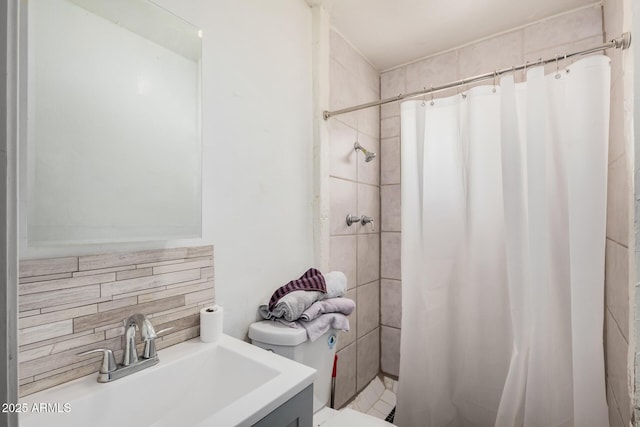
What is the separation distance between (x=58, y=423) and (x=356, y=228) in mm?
1479

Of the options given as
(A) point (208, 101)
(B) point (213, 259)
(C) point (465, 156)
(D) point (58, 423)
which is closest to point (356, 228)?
(C) point (465, 156)

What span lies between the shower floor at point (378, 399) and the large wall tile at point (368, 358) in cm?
4

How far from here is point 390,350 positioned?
2055 millimetres

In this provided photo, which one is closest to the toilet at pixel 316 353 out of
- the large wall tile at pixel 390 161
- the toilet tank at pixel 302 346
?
the toilet tank at pixel 302 346

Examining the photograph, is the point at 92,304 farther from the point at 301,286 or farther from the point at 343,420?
the point at 343,420

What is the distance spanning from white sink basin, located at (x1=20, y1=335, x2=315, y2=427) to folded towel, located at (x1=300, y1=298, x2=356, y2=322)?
257 millimetres

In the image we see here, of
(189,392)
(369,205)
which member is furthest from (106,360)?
(369,205)

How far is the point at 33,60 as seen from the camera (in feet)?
2.26

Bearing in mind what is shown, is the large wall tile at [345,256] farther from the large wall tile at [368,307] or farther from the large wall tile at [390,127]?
the large wall tile at [390,127]

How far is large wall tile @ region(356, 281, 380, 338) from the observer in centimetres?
187

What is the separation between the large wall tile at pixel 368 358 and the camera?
1869 millimetres

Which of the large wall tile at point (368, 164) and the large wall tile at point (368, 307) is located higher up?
the large wall tile at point (368, 164)

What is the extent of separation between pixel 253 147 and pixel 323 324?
767mm

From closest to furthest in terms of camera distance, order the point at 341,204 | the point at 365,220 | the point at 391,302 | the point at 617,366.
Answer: the point at 617,366
the point at 341,204
the point at 365,220
the point at 391,302
